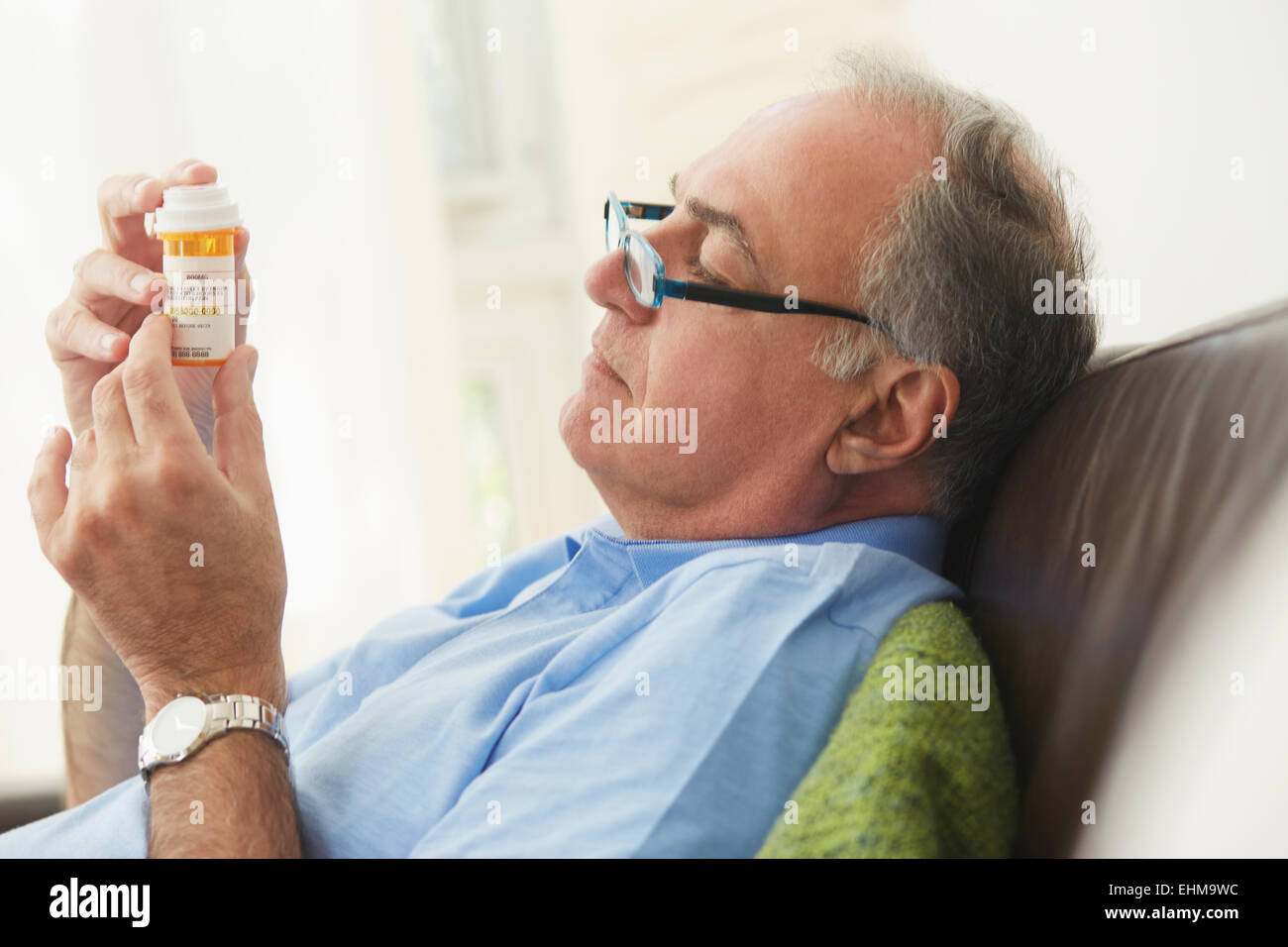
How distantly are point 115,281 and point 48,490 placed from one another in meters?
0.25

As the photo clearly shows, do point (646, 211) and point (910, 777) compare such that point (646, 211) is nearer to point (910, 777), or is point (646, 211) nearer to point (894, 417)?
point (894, 417)

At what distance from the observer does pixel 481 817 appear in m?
0.81

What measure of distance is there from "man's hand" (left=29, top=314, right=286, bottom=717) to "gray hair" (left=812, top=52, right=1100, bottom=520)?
22.9 inches

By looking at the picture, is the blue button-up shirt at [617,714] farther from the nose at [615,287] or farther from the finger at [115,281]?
the finger at [115,281]

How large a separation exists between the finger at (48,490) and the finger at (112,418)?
0.25 feet

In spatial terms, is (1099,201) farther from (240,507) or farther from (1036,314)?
(240,507)

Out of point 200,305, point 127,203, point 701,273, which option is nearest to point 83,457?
point 200,305

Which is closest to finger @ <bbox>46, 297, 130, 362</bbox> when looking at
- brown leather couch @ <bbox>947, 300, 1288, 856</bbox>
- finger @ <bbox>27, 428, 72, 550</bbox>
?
finger @ <bbox>27, 428, 72, 550</bbox>

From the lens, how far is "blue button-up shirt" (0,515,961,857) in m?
0.78

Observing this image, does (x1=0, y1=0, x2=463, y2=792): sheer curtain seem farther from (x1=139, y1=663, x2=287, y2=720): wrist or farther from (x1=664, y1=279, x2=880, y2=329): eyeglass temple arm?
(x1=664, y1=279, x2=880, y2=329): eyeglass temple arm

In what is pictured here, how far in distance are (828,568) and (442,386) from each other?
1827 millimetres

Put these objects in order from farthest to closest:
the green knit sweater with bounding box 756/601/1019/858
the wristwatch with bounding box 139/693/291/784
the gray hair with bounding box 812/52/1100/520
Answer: the gray hair with bounding box 812/52/1100/520 → the wristwatch with bounding box 139/693/291/784 → the green knit sweater with bounding box 756/601/1019/858

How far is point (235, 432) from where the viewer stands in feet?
3.19
